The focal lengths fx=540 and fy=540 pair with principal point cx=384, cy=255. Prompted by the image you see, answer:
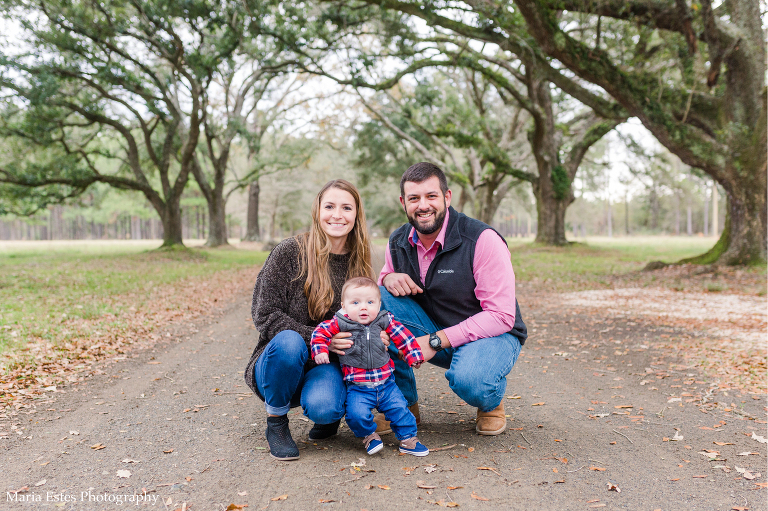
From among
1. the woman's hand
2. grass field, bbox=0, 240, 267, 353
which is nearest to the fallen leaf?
the woman's hand

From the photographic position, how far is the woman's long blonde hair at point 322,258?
3.57 metres

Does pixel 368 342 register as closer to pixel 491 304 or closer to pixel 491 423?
pixel 491 304

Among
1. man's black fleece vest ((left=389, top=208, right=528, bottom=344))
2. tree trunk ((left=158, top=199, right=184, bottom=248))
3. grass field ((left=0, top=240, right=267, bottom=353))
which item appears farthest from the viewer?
tree trunk ((left=158, top=199, right=184, bottom=248))

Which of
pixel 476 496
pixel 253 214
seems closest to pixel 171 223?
pixel 253 214

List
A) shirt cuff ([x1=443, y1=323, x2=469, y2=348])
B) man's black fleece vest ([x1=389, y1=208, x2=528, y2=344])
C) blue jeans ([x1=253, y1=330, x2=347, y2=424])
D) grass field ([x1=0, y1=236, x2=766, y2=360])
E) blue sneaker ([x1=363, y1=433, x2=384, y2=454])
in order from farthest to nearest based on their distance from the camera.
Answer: grass field ([x1=0, y1=236, x2=766, y2=360])
man's black fleece vest ([x1=389, y1=208, x2=528, y2=344])
shirt cuff ([x1=443, y1=323, x2=469, y2=348])
blue sneaker ([x1=363, y1=433, x2=384, y2=454])
blue jeans ([x1=253, y1=330, x2=347, y2=424])

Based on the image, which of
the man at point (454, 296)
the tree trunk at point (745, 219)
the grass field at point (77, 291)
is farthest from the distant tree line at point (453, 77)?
the man at point (454, 296)

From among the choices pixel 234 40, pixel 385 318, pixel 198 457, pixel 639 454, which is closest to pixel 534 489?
pixel 639 454

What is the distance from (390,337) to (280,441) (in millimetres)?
942

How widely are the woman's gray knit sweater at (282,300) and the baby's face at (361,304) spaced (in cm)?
35

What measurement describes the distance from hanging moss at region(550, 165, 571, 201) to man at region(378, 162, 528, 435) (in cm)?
2125

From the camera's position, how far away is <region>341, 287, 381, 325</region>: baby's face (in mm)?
3301

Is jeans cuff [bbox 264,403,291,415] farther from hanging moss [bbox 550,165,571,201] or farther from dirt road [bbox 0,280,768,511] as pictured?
hanging moss [bbox 550,165,571,201]

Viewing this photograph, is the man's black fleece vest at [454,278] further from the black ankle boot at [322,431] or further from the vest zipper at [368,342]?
the black ankle boot at [322,431]

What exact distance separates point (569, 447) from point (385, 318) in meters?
1.48
